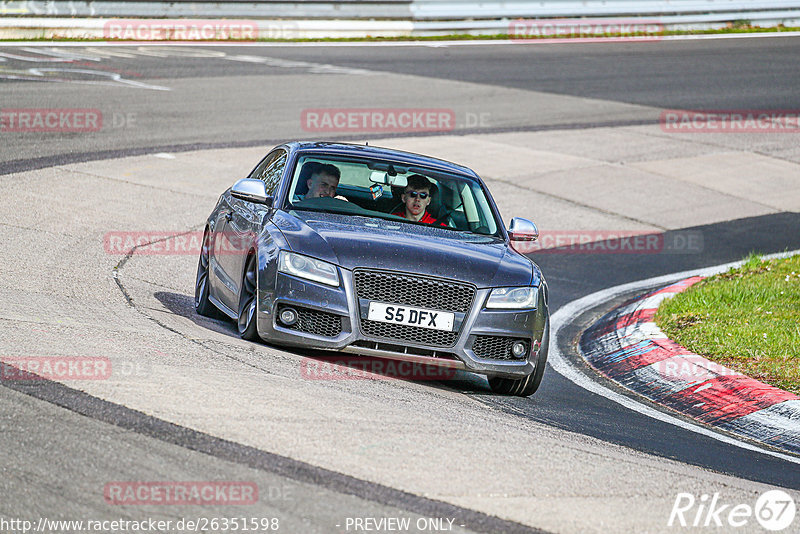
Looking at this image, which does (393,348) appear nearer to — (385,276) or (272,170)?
(385,276)

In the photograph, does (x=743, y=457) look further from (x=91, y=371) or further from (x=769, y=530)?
(x=91, y=371)

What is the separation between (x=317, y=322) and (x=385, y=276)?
1.72ft

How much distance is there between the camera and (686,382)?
8.72 metres

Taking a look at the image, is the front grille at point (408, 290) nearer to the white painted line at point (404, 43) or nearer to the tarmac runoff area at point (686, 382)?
the tarmac runoff area at point (686, 382)

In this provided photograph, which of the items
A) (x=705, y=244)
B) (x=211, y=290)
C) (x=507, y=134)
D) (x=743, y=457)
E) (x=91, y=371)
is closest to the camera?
(x=91, y=371)

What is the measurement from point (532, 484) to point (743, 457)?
2.32 meters

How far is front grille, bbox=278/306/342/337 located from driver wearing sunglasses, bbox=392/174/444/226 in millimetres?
1510

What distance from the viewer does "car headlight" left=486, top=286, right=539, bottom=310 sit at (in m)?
7.60

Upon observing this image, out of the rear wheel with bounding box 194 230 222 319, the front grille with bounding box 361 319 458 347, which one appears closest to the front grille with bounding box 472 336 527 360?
the front grille with bounding box 361 319 458 347

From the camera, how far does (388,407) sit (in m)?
6.41

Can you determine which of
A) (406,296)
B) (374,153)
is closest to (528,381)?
(406,296)

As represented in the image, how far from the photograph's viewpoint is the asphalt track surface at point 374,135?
4926 mm

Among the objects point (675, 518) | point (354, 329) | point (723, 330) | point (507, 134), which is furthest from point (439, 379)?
point (507, 134)

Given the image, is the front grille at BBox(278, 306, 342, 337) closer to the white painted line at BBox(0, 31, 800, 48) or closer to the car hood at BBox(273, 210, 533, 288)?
the car hood at BBox(273, 210, 533, 288)
